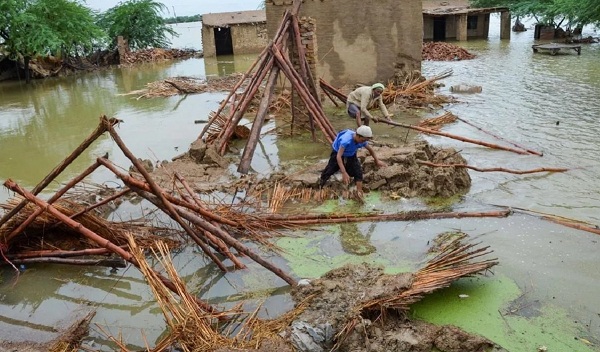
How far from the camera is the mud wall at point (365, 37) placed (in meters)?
12.8

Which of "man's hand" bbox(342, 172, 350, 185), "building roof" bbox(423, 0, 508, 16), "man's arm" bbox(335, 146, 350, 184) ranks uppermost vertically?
"building roof" bbox(423, 0, 508, 16)

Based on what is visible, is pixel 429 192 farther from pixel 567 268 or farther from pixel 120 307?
pixel 120 307

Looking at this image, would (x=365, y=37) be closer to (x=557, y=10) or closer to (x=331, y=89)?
(x=331, y=89)

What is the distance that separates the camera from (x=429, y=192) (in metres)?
7.17

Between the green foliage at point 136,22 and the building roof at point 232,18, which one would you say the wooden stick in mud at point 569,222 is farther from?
the green foliage at point 136,22

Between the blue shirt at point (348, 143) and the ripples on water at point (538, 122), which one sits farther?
the ripples on water at point (538, 122)

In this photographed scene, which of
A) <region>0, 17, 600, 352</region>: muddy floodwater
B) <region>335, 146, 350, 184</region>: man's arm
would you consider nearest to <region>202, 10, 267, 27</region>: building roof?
<region>0, 17, 600, 352</region>: muddy floodwater

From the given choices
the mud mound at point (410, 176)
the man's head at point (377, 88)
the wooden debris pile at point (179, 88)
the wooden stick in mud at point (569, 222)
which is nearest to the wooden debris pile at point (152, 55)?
the wooden debris pile at point (179, 88)

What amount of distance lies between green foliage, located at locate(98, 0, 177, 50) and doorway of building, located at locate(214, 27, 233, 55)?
431cm

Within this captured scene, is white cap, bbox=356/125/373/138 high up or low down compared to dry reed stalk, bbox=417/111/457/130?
up

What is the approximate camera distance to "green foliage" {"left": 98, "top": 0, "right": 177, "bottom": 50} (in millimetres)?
31375

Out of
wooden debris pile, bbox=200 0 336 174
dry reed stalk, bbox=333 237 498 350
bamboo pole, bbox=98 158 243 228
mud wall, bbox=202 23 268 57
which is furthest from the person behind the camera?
mud wall, bbox=202 23 268 57

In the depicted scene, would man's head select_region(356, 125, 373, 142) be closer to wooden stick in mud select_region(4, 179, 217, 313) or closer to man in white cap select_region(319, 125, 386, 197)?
man in white cap select_region(319, 125, 386, 197)

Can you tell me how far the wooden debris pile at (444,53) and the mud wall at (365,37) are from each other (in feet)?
31.6
